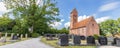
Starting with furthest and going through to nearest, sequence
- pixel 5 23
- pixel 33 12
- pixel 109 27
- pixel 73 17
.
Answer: pixel 109 27 → pixel 73 17 → pixel 5 23 → pixel 33 12

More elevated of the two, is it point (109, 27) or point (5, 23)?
point (5, 23)

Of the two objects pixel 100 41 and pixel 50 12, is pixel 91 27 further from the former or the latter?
pixel 100 41

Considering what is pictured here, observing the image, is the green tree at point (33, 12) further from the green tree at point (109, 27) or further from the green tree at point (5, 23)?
the green tree at point (109, 27)

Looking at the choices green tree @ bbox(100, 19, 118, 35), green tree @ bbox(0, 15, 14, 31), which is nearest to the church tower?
green tree @ bbox(100, 19, 118, 35)

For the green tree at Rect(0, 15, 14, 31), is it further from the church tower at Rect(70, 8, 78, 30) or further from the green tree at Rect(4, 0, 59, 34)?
the church tower at Rect(70, 8, 78, 30)

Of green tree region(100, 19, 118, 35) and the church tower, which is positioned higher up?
the church tower

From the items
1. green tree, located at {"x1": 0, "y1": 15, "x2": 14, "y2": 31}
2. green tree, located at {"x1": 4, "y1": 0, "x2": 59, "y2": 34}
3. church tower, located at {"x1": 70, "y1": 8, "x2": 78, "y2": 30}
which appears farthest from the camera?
church tower, located at {"x1": 70, "y1": 8, "x2": 78, "y2": 30}

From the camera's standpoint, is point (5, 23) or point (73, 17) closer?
point (5, 23)

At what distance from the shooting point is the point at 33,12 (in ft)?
184

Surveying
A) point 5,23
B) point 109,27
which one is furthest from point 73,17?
point 5,23

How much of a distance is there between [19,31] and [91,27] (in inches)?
960

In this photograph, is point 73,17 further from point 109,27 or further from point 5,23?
point 5,23

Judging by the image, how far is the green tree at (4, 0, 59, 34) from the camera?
55.0 metres

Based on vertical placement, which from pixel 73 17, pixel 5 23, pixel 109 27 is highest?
pixel 73 17
